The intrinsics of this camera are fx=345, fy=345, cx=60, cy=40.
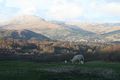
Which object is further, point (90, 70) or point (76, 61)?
point (76, 61)

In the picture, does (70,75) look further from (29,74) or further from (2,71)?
(2,71)

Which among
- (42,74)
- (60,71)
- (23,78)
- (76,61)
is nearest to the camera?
(23,78)

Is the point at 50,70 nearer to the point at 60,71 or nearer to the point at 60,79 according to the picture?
the point at 60,71

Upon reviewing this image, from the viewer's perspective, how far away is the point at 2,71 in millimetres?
47312

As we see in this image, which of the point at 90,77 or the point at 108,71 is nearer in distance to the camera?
the point at 90,77

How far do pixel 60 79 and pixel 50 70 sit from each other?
6904mm

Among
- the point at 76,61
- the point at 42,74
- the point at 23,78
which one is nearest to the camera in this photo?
the point at 23,78

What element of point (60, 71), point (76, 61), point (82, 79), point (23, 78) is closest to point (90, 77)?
point (82, 79)

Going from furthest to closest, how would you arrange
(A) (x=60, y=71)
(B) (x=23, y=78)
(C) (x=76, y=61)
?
(C) (x=76, y=61), (A) (x=60, y=71), (B) (x=23, y=78)

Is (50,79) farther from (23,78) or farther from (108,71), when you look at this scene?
(108,71)

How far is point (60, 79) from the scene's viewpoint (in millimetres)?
44781

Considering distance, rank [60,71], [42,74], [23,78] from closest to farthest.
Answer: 1. [23,78]
2. [42,74]
3. [60,71]

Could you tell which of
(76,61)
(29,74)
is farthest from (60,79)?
(76,61)

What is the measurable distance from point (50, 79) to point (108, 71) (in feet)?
35.2
